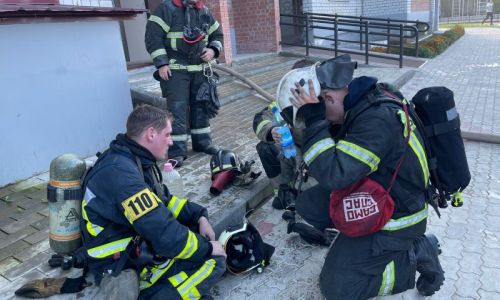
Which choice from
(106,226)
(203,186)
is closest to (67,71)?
(203,186)

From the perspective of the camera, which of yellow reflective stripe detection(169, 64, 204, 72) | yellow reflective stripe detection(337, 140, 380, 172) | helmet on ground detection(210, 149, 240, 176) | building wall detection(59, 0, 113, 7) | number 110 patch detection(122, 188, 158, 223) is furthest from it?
building wall detection(59, 0, 113, 7)

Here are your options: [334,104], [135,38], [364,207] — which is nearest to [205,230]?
[364,207]

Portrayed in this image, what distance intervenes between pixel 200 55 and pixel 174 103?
24.9 inches

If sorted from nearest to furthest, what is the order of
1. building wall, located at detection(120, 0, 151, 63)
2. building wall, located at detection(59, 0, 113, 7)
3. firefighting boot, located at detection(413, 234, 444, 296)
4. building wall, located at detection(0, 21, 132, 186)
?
1. firefighting boot, located at detection(413, 234, 444, 296)
2. building wall, located at detection(0, 21, 132, 186)
3. building wall, located at detection(59, 0, 113, 7)
4. building wall, located at detection(120, 0, 151, 63)

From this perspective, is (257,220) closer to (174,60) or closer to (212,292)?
(212,292)

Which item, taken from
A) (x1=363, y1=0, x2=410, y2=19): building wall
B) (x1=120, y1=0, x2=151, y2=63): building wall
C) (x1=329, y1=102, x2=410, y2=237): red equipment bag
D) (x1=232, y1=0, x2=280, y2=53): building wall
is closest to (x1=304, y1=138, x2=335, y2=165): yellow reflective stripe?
(x1=329, y1=102, x2=410, y2=237): red equipment bag

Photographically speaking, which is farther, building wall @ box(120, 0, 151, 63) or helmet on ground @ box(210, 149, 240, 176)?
building wall @ box(120, 0, 151, 63)

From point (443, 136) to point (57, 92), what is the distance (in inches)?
159

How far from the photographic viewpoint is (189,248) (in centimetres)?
238

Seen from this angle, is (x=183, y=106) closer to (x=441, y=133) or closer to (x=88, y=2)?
(x=441, y=133)

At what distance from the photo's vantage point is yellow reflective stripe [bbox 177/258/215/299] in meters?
2.46

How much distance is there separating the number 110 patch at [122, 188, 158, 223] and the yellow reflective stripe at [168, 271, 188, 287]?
499mm

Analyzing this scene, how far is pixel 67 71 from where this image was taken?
15.7 ft

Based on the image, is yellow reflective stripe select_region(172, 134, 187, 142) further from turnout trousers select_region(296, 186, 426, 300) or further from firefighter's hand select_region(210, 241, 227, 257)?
turnout trousers select_region(296, 186, 426, 300)
